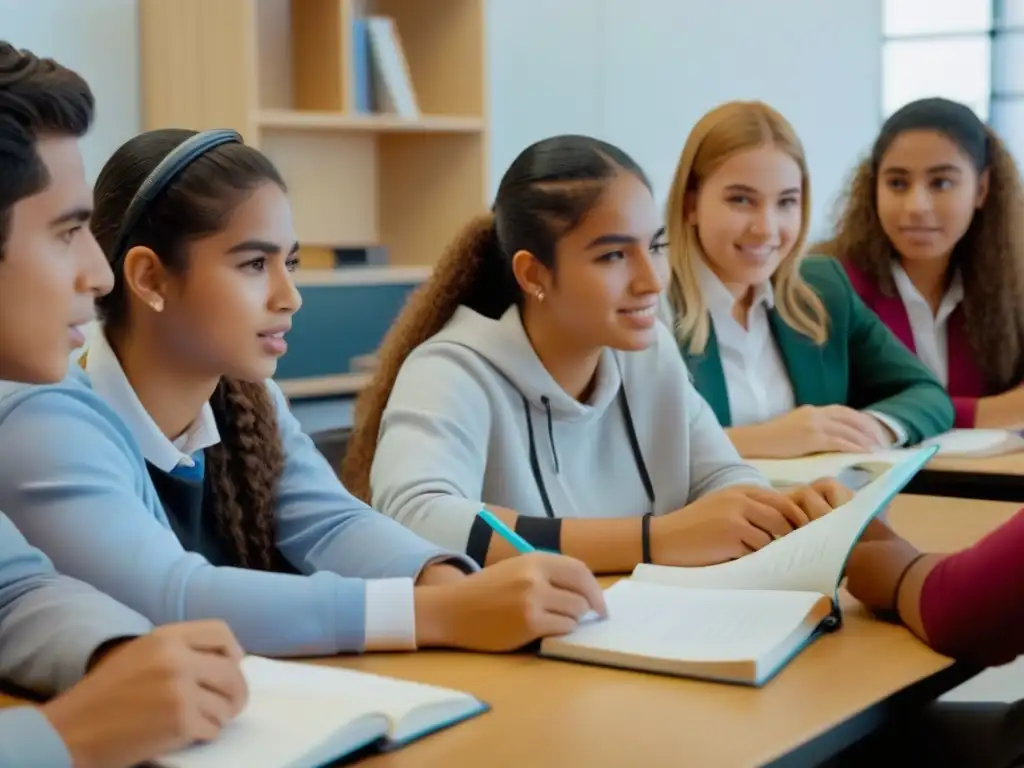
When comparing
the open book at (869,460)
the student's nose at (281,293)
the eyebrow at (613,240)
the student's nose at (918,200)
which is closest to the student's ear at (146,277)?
the student's nose at (281,293)

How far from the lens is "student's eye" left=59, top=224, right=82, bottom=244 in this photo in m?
1.11

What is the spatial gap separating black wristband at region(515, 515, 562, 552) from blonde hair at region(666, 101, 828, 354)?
2.80ft

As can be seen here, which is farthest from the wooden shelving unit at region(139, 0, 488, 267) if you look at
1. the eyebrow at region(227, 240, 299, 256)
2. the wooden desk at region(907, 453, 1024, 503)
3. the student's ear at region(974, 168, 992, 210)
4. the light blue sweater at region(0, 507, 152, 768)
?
the light blue sweater at region(0, 507, 152, 768)

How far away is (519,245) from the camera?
187 cm

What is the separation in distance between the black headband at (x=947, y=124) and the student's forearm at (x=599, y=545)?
5.23 ft

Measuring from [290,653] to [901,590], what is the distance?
60 centimetres

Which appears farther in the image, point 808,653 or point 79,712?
point 808,653

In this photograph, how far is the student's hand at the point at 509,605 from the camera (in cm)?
124

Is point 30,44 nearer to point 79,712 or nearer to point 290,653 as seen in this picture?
point 290,653

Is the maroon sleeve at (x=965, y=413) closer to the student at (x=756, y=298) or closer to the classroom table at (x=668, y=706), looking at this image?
the student at (x=756, y=298)

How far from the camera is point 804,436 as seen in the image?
2.25 meters

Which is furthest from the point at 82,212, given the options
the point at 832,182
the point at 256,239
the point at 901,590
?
the point at 832,182

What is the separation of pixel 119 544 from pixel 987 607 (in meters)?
0.78

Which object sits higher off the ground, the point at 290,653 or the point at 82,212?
the point at 82,212
